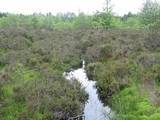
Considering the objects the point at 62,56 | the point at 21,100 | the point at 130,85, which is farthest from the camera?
the point at 62,56

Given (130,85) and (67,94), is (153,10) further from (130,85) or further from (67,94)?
(67,94)

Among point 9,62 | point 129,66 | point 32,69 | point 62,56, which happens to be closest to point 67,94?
point 129,66

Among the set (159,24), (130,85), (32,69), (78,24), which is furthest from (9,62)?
(78,24)

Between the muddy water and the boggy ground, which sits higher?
the boggy ground

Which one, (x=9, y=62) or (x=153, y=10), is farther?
(x=153, y=10)

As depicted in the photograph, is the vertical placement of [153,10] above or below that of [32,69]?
Answer: above

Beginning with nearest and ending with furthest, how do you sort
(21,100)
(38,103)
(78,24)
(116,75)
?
1. (38,103)
2. (21,100)
3. (116,75)
4. (78,24)

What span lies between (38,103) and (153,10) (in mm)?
34699

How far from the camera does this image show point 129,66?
2472cm

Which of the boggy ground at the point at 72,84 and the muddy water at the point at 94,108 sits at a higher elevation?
the boggy ground at the point at 72,84

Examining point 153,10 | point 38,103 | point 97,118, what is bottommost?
point 97,118

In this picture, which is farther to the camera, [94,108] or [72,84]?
[72,84]

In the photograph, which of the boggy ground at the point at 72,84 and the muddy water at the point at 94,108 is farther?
the muddy water at the point at 94,108

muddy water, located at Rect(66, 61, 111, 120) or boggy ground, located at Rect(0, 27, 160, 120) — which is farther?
muddy water, located at Rect(66, 61, 111, 120)
